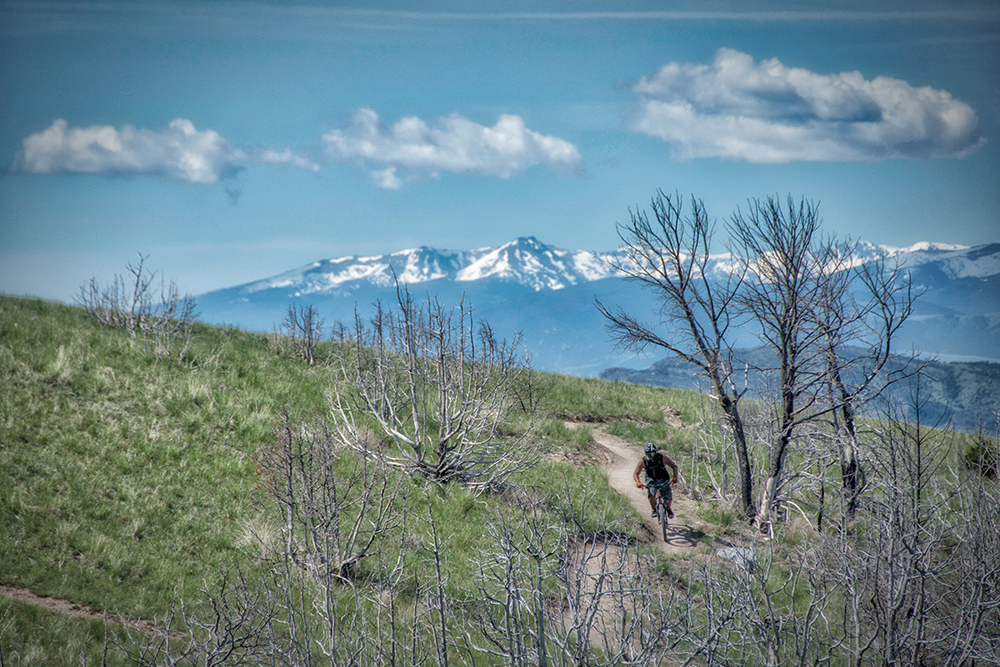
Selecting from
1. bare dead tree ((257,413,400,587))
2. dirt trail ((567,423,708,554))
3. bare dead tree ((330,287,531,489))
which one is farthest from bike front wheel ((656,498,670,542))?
bare dead tree ((257,413,400,587))

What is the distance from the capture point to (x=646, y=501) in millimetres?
12891

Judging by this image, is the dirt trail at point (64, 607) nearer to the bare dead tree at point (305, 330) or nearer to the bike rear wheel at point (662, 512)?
the bike rear wheel at point (662, 512)

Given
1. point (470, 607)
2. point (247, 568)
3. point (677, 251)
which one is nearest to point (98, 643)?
point (247, 568)

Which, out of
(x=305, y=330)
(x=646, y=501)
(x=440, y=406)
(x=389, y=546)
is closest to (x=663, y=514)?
(x=646, y=501)

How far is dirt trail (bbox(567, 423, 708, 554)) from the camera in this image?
36.3ft

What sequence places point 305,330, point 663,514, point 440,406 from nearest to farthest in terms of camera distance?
point 663,514 → point 440,406 → point 305,330

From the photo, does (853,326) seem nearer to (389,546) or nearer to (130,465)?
(389,546)

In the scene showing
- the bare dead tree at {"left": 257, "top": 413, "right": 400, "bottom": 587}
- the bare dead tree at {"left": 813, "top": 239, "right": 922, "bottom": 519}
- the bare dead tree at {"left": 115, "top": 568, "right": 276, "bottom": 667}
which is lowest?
the bare dead tree at {"left": 115, "top": 568, "right": 276, "bottom": 667}

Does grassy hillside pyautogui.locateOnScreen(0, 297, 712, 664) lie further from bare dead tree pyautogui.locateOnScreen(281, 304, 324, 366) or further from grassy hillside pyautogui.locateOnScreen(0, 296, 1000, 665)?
bare dead tree pyautogui.locateOnScreen(281, 304, 324, 366)

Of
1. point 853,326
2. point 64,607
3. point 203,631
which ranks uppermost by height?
point 853,326

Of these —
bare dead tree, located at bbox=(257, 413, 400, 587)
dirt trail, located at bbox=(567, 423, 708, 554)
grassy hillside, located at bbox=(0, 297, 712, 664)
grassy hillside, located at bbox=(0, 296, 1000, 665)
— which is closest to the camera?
grassy hillside, located at bbox=(0, 296, 1000, 665)

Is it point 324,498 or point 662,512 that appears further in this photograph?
point 662,512

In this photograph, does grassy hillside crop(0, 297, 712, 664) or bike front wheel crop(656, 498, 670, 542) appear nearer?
grassy hillside crop(0, 297, 712, 664)

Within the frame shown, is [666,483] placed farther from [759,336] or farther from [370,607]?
[370,607]
